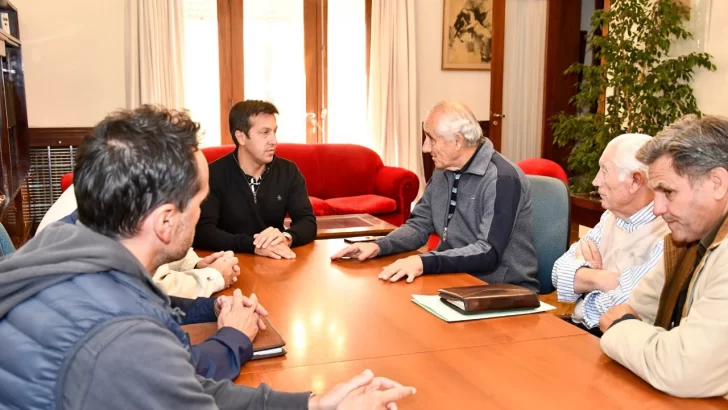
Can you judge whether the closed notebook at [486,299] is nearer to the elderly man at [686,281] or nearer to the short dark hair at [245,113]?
the elderly man at [686,281]

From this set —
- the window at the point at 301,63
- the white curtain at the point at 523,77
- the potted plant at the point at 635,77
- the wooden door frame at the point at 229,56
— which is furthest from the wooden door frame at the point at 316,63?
the potted plant at the point at 635,77

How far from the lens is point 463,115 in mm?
2611

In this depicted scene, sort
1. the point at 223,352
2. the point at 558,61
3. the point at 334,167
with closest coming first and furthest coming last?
the point at 223,352
the point at 334,167
the point at 558,61

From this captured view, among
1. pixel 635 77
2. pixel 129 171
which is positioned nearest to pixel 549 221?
pixel 129 171

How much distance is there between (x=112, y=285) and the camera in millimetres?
916

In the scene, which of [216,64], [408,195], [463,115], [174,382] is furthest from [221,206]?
[216,64]

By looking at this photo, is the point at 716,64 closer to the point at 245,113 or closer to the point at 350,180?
the point at 350,180

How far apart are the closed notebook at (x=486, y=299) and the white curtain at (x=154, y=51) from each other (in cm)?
501

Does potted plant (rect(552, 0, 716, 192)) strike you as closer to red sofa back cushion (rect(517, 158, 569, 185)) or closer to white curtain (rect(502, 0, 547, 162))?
red sofa back cushion (rect(517, 158, 569, 185))

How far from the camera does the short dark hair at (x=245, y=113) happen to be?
329 centimetres

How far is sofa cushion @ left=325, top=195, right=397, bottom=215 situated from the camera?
5.66 metres

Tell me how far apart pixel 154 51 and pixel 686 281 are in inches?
226

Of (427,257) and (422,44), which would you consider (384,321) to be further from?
(422,44)

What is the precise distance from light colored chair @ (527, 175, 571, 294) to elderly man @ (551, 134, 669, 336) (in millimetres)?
378
